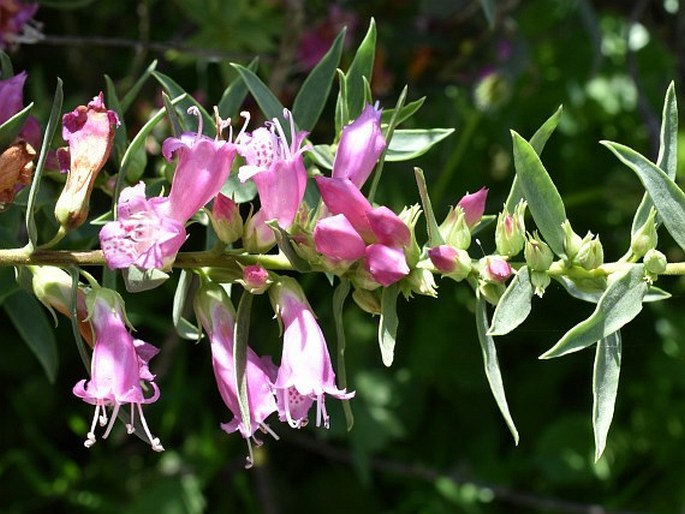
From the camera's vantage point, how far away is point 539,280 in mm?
921

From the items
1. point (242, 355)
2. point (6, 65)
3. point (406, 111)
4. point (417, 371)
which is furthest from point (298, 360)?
point (417, 371)

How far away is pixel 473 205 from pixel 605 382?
8.1 inches

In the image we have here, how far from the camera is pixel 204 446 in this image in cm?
201

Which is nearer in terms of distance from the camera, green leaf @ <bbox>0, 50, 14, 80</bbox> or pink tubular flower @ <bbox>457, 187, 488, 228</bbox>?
pink tubular flower @ <bbox>457, 187, 488, 228</bbox>

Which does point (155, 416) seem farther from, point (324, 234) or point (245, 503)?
point (324, 234)

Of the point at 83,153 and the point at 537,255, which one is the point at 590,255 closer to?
the point at 537,255

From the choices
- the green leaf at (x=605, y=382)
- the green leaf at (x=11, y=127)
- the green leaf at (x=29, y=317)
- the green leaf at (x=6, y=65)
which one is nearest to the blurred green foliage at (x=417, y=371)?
the green leaf at (x=29, y=317)

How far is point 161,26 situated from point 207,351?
0.76 m

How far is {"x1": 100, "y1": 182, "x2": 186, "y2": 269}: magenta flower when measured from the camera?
2.83ft

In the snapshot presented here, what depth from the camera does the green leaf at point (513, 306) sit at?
0.89 meters

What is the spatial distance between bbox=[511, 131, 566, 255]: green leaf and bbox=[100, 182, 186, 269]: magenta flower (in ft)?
1.03

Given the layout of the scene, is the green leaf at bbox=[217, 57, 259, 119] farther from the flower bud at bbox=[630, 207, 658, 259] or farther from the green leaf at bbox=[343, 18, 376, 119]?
the flower bud at bbox=[630, 207, 658, 259]

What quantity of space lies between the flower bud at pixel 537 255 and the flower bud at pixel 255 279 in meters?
0.24

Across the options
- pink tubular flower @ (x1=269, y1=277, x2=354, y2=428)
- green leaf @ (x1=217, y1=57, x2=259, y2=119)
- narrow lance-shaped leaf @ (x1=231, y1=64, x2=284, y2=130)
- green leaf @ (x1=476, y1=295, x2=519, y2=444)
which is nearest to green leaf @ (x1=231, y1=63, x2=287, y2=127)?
narrow lance-shaped leaf @ (x1=231, y1=64, x2=284, y2=130)
